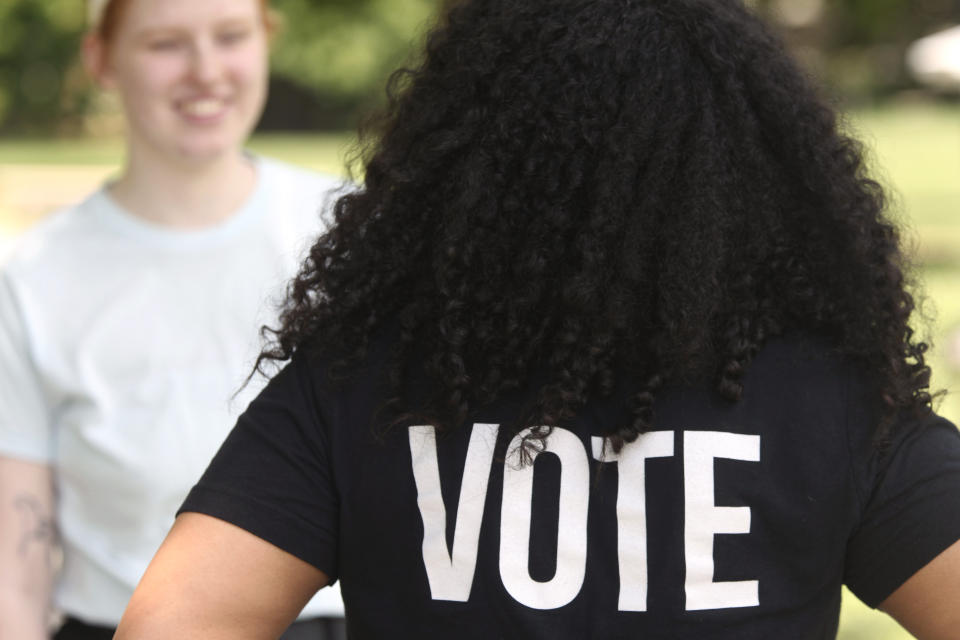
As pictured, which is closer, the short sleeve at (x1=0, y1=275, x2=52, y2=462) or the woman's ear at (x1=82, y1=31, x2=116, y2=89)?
the short sleeve at (x1=0, y1=275, x2=52, y2=462)

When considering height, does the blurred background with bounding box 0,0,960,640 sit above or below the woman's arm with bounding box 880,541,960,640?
above

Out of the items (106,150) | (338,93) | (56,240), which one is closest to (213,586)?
(56,240)

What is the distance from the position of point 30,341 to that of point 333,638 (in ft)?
2.44

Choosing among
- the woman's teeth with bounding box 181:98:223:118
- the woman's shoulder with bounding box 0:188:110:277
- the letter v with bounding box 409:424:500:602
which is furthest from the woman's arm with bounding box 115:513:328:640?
the woman's teeth with bounding box 181:98:223:118

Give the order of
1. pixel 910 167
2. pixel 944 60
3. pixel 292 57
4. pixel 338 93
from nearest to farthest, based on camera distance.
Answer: pixel 944 60
pixel 910 167
pixel 292 57
pixel 338 93

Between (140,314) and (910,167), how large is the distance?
15825mm

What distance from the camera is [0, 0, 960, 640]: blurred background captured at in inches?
495

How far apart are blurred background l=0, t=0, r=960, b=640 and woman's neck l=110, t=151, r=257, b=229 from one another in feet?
21.7

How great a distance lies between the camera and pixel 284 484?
128cm

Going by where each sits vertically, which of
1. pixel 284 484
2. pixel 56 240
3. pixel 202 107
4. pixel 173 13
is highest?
pixel 173 13

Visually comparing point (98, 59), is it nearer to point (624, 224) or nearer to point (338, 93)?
point (624, 224)

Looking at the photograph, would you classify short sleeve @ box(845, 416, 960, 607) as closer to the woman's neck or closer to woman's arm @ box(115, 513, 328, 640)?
woman's arm @ box(115, 513, 328, 640)

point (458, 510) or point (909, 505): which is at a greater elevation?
point (909, 505)

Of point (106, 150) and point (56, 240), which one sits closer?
point (56, 240)
